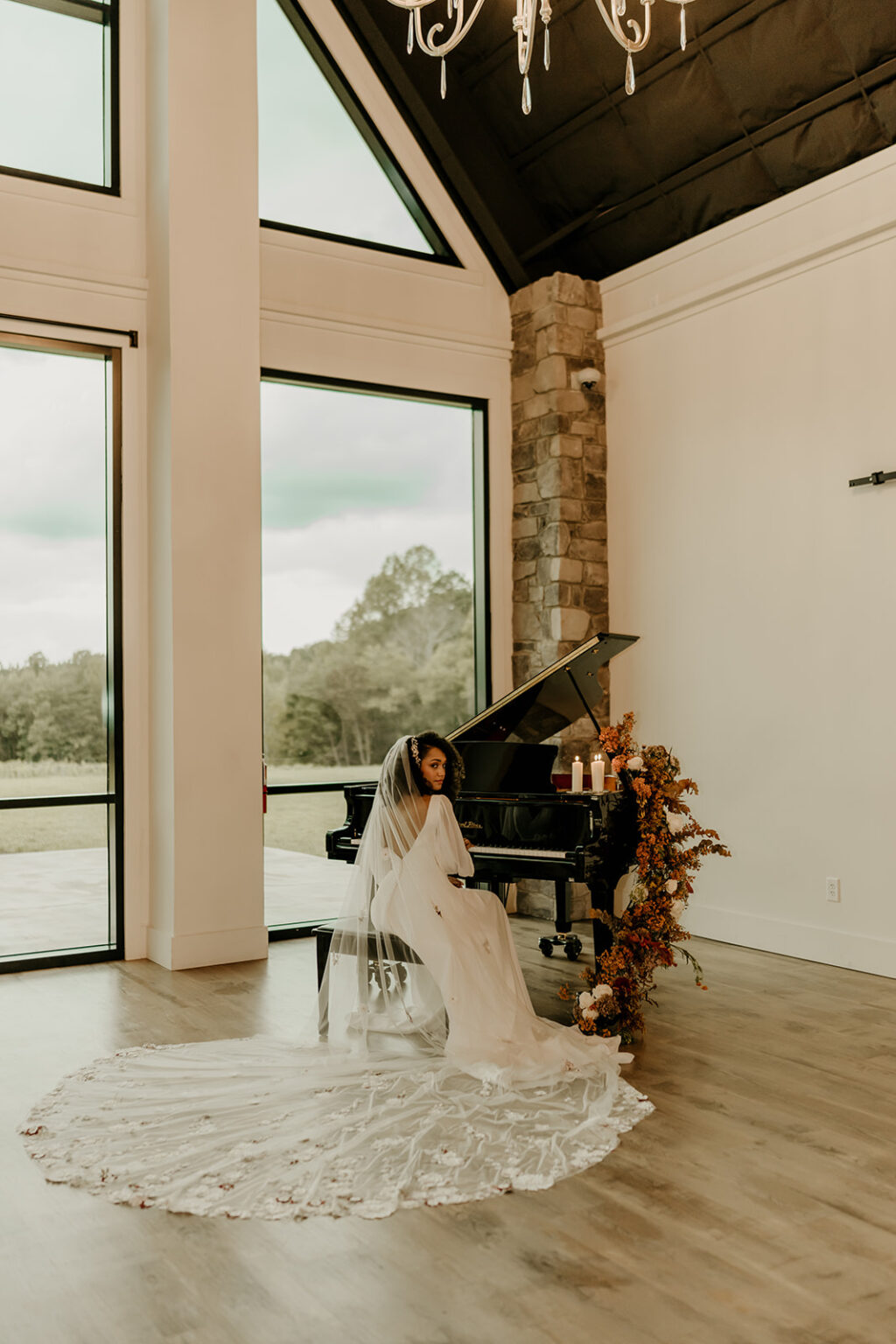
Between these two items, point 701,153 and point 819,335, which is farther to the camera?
point 701,153

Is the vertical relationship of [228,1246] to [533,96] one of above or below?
below

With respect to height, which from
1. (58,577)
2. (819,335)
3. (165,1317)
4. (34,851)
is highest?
(819,335)

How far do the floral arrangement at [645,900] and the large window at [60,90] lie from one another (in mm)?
4339

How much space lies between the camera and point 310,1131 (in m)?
3.55

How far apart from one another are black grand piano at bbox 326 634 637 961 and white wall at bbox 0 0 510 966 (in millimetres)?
988

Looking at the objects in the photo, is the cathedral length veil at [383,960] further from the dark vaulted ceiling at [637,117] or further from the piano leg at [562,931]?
the dark vaulted ceiling at [637,117]

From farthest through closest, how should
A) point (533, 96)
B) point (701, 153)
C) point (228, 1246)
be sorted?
point (533, 96)
point (701, 153)
point (228, 1246)

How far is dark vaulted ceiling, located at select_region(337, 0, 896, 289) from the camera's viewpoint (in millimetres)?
5820

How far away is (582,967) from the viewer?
5977 millimetres

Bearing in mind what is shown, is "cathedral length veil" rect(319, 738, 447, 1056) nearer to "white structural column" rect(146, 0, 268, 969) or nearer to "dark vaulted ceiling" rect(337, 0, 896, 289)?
"white structural column" rect(146, 0, 268, 969)

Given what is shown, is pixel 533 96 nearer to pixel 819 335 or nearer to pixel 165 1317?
pixel 819 335

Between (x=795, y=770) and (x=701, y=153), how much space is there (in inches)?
137

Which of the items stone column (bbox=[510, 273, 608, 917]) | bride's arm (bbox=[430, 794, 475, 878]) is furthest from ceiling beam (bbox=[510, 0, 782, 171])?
bride's arm (bbox=[430, 794, 475, 878])

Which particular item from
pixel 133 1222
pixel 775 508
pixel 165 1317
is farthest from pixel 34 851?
pixel 775 508
